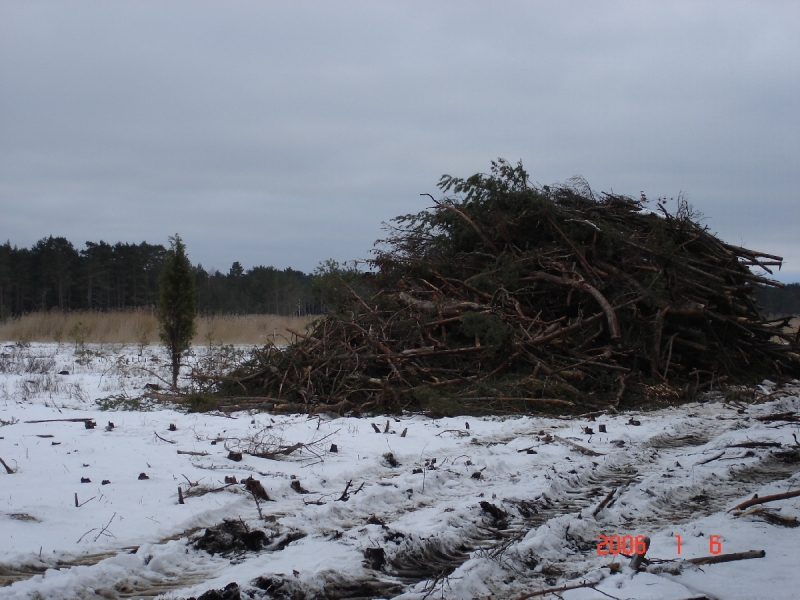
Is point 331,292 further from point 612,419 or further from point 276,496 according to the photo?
point 276,496

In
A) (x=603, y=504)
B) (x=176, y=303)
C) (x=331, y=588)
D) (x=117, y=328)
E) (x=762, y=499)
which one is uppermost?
(x=176, y=303)

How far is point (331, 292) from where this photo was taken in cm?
1148

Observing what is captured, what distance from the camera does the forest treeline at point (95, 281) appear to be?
39.9m

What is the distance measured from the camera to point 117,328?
1819 centimetres

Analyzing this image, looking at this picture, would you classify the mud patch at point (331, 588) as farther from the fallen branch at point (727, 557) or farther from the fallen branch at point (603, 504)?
the fallen branch at point (603, 504)

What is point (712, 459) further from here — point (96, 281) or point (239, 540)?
point (96, 281)

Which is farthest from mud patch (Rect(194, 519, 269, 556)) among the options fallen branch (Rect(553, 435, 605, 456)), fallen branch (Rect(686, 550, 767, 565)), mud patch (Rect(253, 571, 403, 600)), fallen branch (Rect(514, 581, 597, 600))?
fallen branch (Rect(553, 435, 605, 456))

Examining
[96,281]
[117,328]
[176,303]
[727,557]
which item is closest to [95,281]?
[96,281]

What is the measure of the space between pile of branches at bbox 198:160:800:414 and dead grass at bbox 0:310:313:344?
23.1ft

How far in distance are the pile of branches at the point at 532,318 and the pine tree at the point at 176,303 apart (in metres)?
1.43

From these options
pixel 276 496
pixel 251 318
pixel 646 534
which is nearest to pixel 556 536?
pixel 646 534

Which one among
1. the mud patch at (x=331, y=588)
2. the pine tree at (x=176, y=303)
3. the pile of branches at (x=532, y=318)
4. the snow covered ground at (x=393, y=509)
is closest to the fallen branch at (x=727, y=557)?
the snow covered ground at (x=393, y=509)
